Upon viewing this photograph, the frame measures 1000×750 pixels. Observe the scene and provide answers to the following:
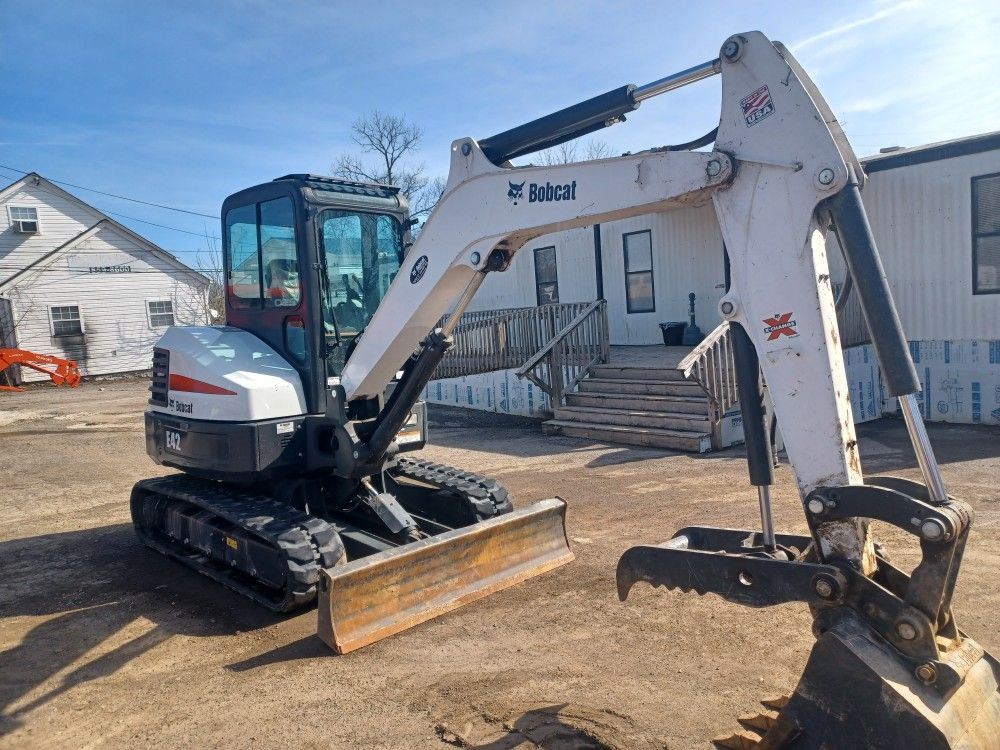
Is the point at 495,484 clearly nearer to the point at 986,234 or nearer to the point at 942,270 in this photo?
the point at 942,270

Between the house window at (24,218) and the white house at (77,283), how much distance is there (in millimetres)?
29

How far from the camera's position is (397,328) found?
5086 mm

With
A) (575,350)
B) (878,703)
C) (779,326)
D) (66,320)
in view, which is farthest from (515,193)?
(66,320)

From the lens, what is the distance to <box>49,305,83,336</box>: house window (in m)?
26.4

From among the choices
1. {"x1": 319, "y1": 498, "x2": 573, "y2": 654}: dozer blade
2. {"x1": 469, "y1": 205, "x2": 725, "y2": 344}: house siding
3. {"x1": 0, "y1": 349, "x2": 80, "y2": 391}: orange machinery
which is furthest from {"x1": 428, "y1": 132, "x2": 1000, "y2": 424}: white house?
{"x1": 0, "y1": 349, "x2": 80, "y2": 391}: orange machinery

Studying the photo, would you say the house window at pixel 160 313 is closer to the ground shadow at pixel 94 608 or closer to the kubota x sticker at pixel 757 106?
the ground shadow at pixel 94 608

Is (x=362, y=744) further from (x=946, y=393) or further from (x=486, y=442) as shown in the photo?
(x=946, y=393)

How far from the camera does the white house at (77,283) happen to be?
26.0m

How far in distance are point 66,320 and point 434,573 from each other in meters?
25.9

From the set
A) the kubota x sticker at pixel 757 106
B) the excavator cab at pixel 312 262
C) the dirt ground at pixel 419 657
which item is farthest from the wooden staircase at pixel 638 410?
the kubota x sticker at pixel 757 106

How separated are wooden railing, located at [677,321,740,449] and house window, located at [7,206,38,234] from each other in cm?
2487

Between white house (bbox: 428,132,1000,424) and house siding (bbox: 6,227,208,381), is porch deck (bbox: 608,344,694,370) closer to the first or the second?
white house (bbox: 428,132,1000,424)

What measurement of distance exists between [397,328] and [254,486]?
2.01 m

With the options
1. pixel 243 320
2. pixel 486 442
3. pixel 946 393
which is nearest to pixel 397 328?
pixel 243 320
